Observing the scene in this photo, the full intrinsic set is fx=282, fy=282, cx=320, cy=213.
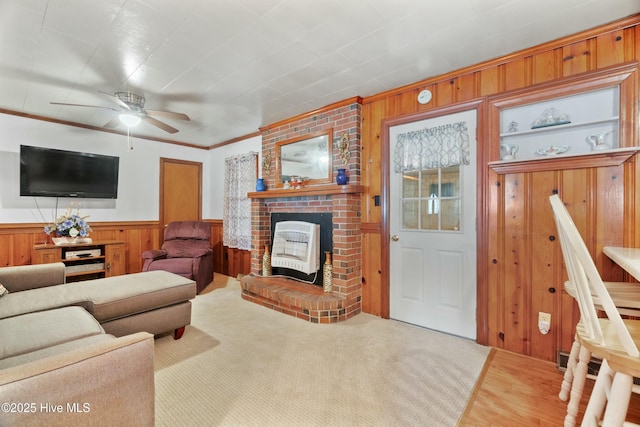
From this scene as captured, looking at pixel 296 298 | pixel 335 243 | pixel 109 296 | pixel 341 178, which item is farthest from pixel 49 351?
pixel 341 178

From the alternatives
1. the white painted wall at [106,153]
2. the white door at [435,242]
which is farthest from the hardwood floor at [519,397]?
the white painted wall at [106,153]

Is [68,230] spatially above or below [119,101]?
below

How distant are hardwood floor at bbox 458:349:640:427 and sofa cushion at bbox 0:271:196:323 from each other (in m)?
2.22

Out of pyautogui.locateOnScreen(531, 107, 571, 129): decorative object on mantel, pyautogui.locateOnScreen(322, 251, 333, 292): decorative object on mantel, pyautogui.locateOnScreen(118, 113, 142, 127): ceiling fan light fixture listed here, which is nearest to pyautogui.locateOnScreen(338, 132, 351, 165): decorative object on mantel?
pyautogui.locateOnScreen(322, 251, 333, 292): decorative object on mantel

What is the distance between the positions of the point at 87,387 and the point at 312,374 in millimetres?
1294

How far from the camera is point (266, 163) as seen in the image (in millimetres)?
3979

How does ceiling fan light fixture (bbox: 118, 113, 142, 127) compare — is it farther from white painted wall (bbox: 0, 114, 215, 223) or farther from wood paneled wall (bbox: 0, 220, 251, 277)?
wood paneled wall (bbox: 0, 220, 251, 277)

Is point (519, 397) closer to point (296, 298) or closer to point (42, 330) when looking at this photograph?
point (296, 298)

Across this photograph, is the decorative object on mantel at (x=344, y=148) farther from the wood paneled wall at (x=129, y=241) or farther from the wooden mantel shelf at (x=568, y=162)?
the wood paneled wall at (x=129, y=241)

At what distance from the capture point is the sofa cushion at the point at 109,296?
6.29 feet

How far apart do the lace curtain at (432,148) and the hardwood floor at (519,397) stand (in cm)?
163

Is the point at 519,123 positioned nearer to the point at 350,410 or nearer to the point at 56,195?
the point at 350,410

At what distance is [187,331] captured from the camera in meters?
2.62

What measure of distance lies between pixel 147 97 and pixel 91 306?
218 cm
